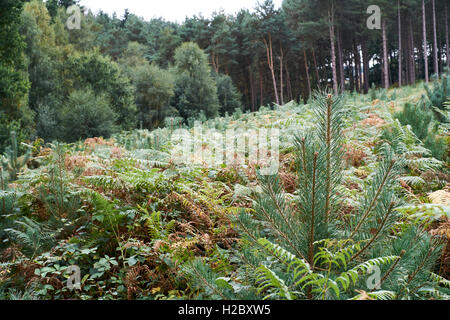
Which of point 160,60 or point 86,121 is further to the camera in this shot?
point 160,60

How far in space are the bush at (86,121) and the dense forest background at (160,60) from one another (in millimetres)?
49

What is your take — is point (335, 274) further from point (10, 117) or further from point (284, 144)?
point (10, 117)

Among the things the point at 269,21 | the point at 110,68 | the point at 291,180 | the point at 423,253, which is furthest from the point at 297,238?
the point at 269,21

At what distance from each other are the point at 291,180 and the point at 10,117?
48.3 feet

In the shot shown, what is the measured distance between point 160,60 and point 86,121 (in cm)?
2449

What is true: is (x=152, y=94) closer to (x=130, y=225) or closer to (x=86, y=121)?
(x=86, y=121)

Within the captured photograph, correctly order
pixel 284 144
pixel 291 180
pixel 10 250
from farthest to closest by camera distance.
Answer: pixel 284 144 < pixel 291 180 < pixel 10 250

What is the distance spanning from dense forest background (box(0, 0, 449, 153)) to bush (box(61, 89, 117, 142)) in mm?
49

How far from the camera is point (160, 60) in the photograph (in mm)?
36906

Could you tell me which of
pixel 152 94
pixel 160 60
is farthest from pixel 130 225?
pixel 160 60

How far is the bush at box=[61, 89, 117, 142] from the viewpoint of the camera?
14391mm

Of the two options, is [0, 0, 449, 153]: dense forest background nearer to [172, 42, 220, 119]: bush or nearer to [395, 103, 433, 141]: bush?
[172, 42, 220, 119]: bush

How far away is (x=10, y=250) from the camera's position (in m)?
2.40

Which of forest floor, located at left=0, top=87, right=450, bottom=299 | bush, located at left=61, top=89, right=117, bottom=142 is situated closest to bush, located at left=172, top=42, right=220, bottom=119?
bush, located at left=61, top=89, right=117, bottom=142
